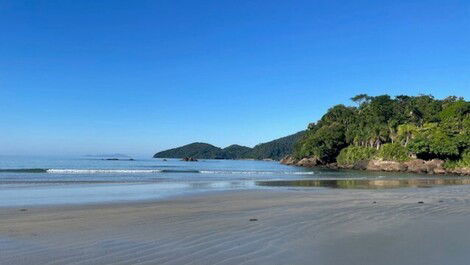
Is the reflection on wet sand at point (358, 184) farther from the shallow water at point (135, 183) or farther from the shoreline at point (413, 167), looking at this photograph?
the shoreline at point (413, 167)

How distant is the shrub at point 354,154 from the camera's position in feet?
343

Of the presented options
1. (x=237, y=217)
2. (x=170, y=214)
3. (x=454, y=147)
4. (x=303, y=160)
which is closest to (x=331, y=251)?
(x=237, y=217)

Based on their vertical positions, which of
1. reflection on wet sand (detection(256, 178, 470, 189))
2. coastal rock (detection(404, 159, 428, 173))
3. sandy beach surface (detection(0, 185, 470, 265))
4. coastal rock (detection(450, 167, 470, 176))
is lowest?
sandy beach surface (detection(0, 185, 470, 265))

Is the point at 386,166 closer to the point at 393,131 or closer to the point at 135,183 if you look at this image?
the point at 393,131


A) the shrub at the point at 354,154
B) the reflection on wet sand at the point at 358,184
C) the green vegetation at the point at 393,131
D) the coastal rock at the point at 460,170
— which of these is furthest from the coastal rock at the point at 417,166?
the reflection on wet sand at the point at 358,184

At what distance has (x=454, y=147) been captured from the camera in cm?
7844

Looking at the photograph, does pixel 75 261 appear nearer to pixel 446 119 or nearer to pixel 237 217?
pixel 237 217

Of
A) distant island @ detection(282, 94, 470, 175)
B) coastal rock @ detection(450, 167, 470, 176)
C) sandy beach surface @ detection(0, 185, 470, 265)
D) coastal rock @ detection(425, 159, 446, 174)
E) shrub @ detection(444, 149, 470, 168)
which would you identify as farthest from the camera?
distant island @ detection(282, 94, 470, 175)

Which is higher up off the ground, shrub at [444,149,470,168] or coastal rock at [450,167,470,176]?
shrub at [444,149,470,168]

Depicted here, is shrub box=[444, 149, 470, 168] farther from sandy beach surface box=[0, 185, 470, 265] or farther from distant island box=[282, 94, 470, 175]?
sandy beach surface box=[0, 185, 470, 265]

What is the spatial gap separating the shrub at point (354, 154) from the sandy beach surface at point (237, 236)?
305 ft

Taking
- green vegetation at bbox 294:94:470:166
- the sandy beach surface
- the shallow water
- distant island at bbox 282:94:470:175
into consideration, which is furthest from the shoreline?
the sandy beach surface

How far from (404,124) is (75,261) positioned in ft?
337

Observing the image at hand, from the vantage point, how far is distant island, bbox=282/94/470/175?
80.6 m
